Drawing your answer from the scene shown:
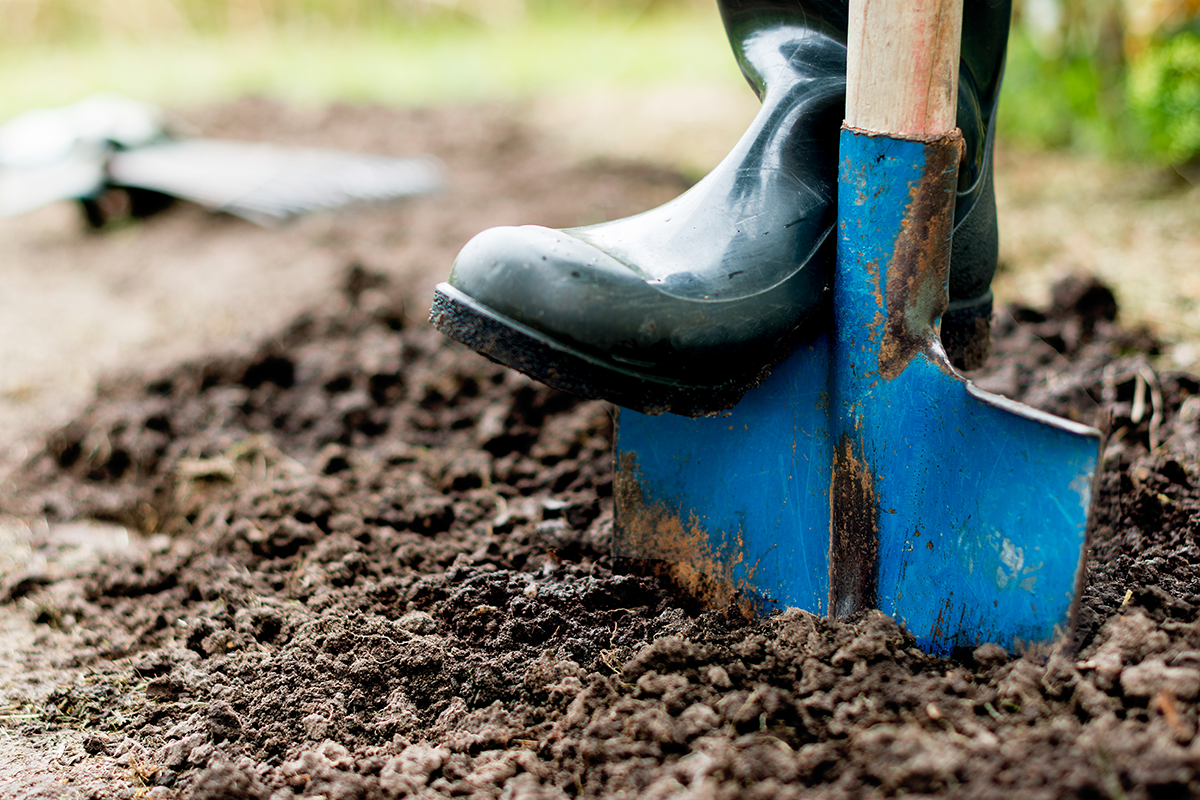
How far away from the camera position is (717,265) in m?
1.04

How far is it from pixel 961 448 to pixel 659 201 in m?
2.58

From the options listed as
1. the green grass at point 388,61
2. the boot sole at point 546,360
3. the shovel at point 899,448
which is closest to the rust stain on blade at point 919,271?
the shovel at point 899,448

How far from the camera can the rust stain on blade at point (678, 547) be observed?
3.96ft

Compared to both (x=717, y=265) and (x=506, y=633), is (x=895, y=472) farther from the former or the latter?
(x=506, y=633)

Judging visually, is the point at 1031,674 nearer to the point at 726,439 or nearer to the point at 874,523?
the point at 874,523

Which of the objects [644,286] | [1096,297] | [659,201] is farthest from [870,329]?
[659,201]

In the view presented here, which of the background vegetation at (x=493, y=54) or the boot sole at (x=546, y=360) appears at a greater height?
the background vegetation at (x=493, y=54)

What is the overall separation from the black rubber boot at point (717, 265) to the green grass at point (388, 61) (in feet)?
16.3

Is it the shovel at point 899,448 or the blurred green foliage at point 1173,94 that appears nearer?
the shovel at point 899,448

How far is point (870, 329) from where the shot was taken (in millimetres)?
1052

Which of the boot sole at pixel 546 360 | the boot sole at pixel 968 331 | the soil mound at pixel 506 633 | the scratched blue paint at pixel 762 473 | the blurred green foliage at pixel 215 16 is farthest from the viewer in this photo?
the blurred green foliage at pixel 215 16

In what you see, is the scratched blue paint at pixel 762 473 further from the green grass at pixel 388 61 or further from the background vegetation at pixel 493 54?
the green grass at pixel 388 61

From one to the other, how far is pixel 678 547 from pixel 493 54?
272 inches

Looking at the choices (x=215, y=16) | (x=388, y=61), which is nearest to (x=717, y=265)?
(x=388, y=61)
